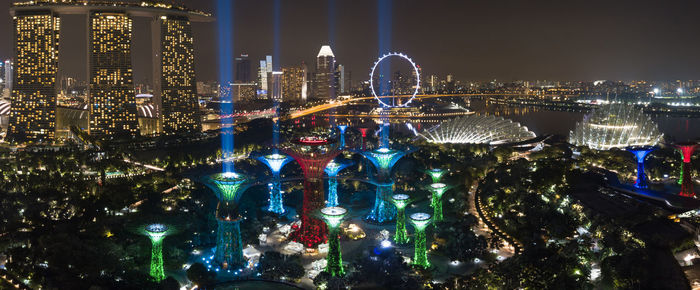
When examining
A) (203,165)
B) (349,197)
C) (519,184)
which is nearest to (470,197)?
(519,184)

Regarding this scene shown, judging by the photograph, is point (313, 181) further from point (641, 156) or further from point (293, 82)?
point (293, 82)

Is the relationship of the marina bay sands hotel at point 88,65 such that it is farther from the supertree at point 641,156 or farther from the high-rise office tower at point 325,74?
the high-rise office tower at point 325,74

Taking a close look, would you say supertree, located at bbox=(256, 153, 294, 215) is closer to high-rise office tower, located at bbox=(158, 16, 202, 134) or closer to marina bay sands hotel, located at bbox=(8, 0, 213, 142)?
marina bay sands hotel, located at bbox=(8, 0, 213, 142)

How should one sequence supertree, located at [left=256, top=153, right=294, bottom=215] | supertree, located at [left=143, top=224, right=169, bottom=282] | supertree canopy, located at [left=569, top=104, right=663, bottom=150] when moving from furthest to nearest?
1. supertree canopy, located at [left=569, top=104, right=663, bottom=150]
2. supertree, located at [left=256, top=153, right=294, bottom=215]
3. supertree, located at [left=143, top=224, right=169, bottom=282]

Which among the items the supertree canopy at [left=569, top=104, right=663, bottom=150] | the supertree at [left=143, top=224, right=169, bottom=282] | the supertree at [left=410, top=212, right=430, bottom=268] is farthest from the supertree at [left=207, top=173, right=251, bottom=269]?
the supertree canopy at [left=569, top=104, right=663, bottom=150]

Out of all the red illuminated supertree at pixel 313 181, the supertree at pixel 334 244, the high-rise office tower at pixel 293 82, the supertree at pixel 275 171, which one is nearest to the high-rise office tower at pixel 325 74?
the high-rise office tower at pixel 293 82
